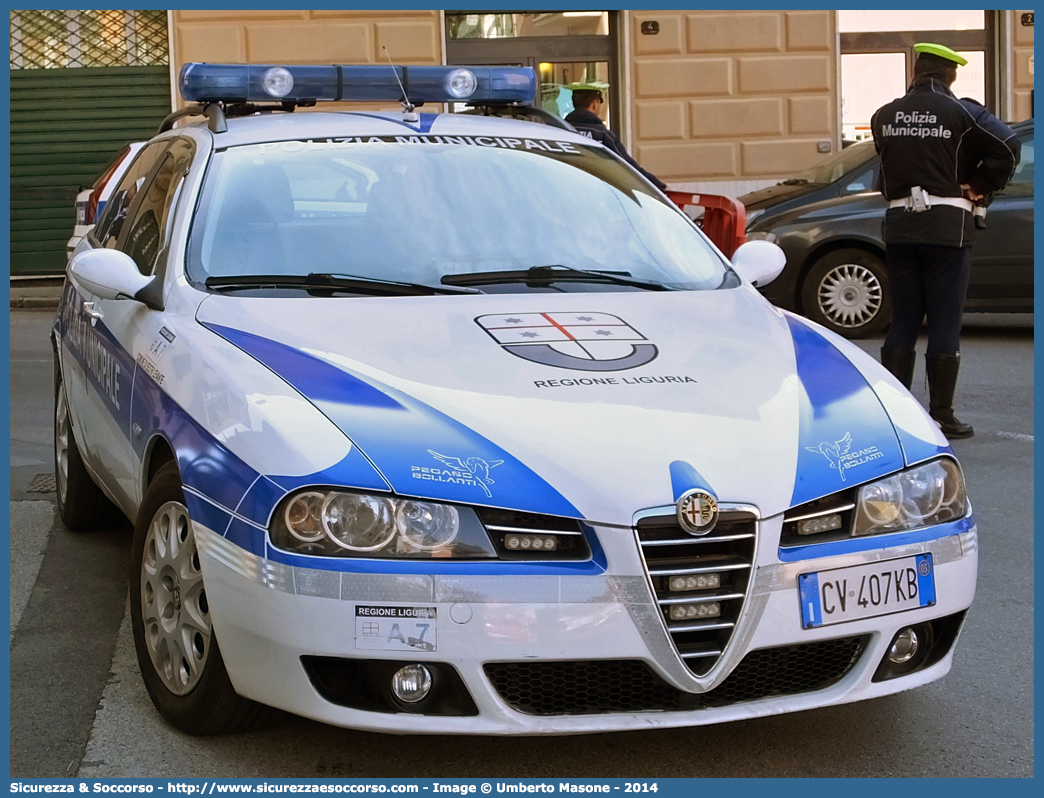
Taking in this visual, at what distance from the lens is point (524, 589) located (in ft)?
9.37

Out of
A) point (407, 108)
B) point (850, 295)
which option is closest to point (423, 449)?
point (407, 108)

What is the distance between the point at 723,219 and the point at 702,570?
6.14m

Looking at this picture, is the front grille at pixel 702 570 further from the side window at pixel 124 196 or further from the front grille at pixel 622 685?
the side window at pixel 124 196

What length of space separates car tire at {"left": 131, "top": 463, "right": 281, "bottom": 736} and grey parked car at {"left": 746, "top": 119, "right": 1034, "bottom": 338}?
7.47 metres

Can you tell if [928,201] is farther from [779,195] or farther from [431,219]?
[779,195]

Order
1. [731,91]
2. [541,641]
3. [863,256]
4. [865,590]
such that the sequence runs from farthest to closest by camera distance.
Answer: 1. [731,91]
2. [863,256]
3. [865,590]
4. [541,641]

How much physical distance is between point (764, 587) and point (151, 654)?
1494 mm

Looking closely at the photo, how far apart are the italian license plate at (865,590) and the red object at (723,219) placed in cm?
536

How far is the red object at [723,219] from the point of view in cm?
852

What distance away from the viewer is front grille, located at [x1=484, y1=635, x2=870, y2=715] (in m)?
2.94

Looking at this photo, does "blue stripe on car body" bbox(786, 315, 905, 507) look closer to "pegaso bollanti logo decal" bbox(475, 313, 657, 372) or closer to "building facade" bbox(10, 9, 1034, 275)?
"pegaso bollanti logo decal" bbox(475, 313, 657, 372)

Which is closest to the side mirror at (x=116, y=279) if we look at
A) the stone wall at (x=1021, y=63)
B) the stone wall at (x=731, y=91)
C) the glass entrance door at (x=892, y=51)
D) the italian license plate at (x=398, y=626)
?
the italian license plate at (x=398, y=626)

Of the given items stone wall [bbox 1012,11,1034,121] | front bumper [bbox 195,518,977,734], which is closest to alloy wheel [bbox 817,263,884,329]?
stone wall [bbox 1012,11,1034,121]

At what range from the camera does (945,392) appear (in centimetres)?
723
